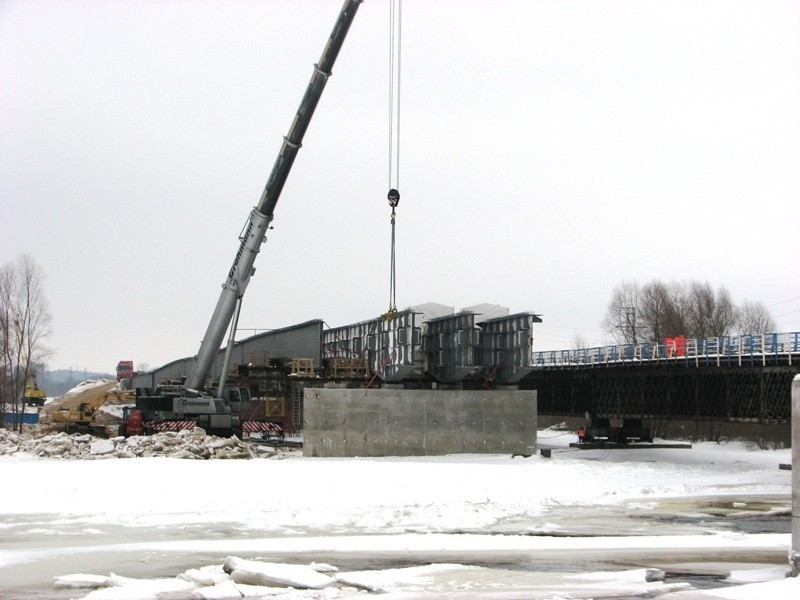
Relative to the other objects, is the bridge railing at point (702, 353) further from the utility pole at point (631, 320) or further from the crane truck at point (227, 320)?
the utility pole at point (631, 320)

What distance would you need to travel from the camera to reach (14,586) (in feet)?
44.5

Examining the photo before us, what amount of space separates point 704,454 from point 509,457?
26.6 meters

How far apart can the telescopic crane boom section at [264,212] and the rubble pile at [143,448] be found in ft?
20.1

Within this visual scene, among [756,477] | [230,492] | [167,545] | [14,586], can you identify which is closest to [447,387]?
[756,477]

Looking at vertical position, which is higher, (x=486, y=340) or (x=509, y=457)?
(x=486, y=340)

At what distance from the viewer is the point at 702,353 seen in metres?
51.0

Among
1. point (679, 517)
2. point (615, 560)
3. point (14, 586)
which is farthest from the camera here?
point (679, 517)

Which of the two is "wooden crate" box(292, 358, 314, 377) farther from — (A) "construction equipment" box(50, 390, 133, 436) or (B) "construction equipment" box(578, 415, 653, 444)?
(B) "construction equipment" box(578, 415, 653, 444)

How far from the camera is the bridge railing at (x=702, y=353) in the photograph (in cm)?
4244

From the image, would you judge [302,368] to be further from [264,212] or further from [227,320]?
[264,212]

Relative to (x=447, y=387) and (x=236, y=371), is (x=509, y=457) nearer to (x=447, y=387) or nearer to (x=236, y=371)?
(x=447, y=387)

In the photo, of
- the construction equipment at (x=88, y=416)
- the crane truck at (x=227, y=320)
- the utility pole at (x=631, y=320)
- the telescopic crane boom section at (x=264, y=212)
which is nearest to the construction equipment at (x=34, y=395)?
the construction equipment at (x=88, y=416)

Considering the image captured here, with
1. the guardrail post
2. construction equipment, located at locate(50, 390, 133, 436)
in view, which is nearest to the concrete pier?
construction equipment, located at locate(50, 390, 133, 436)

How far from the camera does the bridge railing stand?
1671 inches
